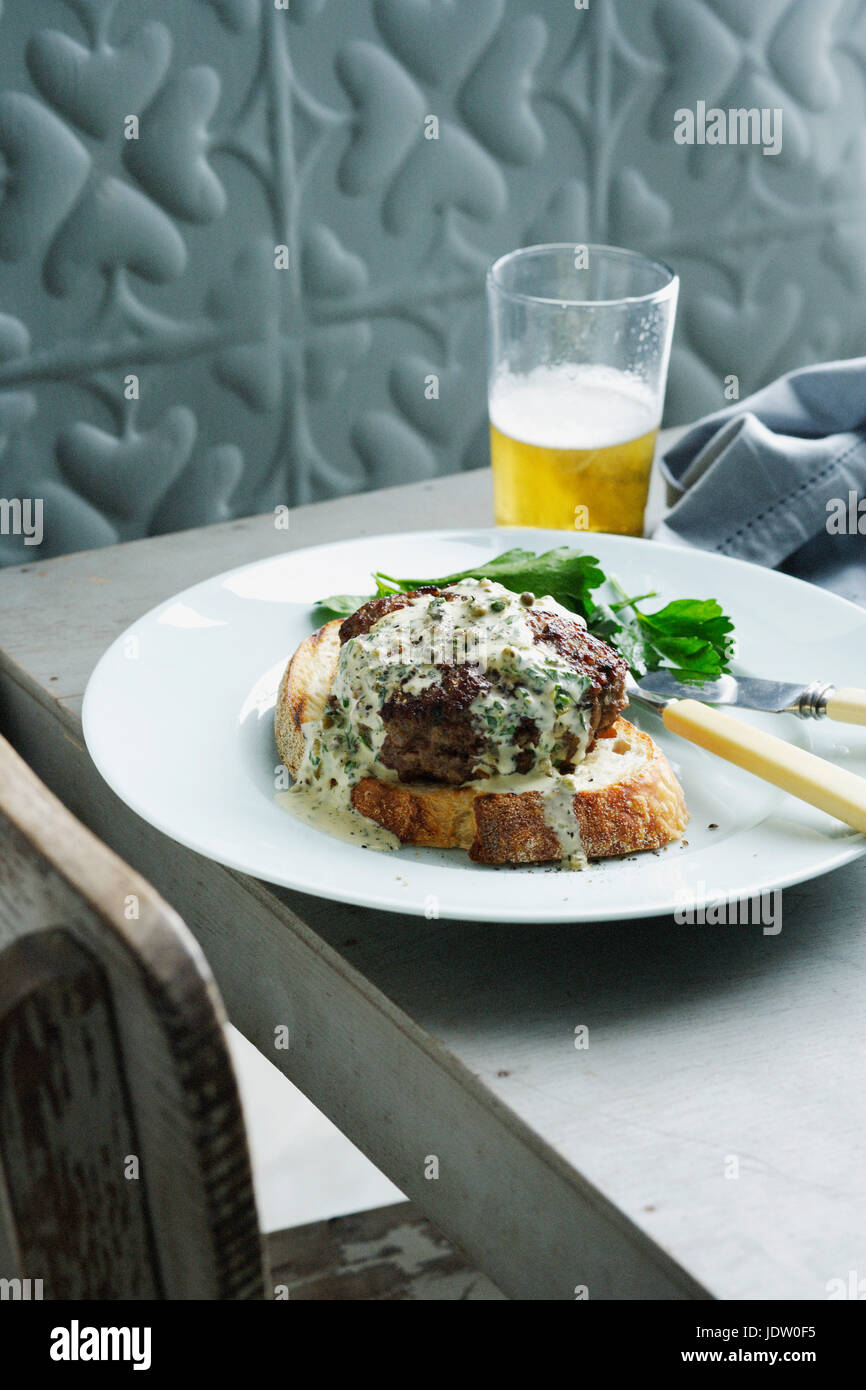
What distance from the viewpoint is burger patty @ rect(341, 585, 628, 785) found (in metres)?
0.94

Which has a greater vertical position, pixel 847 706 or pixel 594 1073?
pixel 847 706

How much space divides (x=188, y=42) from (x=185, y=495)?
1.95 ft

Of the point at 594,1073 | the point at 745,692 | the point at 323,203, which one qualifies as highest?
the point at 323,203

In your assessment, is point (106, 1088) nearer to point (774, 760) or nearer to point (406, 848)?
point (406, 848)

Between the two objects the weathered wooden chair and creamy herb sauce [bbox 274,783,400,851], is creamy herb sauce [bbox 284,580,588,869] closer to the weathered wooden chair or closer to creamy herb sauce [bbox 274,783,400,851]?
creamy herb sauce [bbox 274,783,400,851]

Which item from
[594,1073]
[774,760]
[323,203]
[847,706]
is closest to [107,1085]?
[594,1073]

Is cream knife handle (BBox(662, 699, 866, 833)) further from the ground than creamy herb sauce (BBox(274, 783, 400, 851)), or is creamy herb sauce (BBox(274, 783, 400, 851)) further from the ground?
cream knife handle (BBox(662, 699, 866, 833))

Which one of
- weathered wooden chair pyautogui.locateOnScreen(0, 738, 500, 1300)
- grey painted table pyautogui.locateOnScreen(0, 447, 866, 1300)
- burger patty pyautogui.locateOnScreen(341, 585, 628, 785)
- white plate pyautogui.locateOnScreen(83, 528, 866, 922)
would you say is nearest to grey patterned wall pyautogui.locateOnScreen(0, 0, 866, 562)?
white plate pyautogui.locateOnScreen(83, 528, 866, 922)

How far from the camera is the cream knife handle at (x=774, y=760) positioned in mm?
896

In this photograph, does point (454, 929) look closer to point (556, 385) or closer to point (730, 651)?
point (730, 651)

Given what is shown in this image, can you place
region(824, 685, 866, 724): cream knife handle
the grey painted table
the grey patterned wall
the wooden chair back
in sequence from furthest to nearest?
the grey patterned wall
region(824, 685, 866, 724): cream knife handle
the grey painted table
the wooden chair back

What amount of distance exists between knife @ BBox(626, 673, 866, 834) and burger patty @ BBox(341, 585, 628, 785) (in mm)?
69

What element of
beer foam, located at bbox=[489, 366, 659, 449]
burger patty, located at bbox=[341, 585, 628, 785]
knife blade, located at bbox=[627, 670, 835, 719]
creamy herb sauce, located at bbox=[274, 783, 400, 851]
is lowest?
creamy herb sauce, located at bbox=[274, 783, 400, 851]

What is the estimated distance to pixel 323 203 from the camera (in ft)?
6.13
